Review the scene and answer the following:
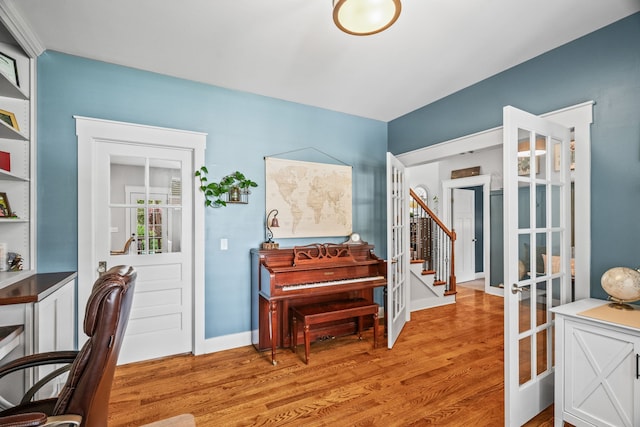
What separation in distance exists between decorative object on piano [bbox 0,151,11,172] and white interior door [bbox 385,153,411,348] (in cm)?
311

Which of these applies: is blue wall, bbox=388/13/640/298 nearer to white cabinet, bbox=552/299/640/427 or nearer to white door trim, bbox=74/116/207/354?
white cabinet, bbox=552/299/640/427

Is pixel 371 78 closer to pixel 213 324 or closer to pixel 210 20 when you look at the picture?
pixel 210 20

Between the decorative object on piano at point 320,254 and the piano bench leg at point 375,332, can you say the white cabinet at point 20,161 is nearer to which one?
the decorative object on piano at point 320,254

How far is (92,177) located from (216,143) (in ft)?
3.57

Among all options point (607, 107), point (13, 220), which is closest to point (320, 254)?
point (13, 220)

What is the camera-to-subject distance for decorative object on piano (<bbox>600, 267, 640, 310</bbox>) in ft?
5.91

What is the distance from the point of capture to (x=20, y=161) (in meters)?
2.28

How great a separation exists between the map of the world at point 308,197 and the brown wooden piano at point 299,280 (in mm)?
321

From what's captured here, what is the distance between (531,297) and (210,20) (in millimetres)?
2851

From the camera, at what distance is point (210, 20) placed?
2.05 meters

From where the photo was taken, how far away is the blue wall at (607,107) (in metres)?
1.98

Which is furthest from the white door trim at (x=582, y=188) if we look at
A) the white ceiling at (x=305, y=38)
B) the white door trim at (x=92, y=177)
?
the white door trim at (x=92, y=177)

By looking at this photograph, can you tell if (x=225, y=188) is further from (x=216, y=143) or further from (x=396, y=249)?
(x=396, y=249)

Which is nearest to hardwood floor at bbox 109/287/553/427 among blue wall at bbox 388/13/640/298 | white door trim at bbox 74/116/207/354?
white door trim at bbox 74/116/207/354
